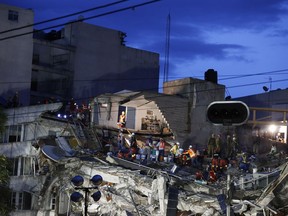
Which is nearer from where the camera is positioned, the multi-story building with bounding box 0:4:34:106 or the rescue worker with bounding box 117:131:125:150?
the rescue worker with bounding box 117:131:125:150

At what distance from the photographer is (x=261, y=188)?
1056 inches

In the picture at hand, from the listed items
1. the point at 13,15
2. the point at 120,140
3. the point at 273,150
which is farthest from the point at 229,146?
the point at 13,15

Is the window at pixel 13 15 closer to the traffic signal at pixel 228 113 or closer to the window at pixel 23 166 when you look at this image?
the window at pixel 23 166

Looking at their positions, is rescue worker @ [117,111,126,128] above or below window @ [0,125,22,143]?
above

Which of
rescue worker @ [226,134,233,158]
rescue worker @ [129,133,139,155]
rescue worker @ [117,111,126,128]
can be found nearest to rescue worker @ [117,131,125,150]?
rescue worker @ [129,133,139,155]

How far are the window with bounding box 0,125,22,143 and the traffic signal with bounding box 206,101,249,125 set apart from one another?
3263 centimetres

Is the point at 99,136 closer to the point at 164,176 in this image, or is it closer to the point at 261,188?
the point at 164,176

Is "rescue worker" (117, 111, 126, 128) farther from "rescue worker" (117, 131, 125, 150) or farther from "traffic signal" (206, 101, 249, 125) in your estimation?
"traffic signal" (206, 101, 249, 125)

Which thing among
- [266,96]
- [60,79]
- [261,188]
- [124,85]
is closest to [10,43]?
[60,79]

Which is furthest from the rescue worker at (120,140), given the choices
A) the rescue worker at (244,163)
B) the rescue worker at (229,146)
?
the rescue worker at (244,163)

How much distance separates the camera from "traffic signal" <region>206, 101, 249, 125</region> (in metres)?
11.1

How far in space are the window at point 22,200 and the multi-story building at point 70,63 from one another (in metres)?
10.1

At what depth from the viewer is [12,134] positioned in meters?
42.8

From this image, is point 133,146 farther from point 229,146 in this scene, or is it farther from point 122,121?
point 229,146
